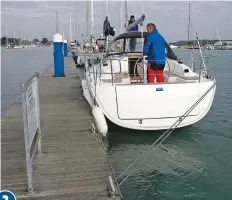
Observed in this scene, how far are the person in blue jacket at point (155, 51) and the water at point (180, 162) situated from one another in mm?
1481

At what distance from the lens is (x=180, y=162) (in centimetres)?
632

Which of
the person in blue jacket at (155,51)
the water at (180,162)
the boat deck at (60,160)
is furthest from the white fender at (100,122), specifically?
Result: the person in blue jacket at (155,51)

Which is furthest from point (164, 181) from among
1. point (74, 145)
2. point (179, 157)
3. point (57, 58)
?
point (57, 58)

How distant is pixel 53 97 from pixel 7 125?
3559mm

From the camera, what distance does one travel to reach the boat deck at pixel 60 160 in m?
4.13

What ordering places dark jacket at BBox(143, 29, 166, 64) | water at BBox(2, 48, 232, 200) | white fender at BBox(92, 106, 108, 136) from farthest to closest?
dark jacket at BBox(143, 29, 166, 64)
white fender at BBox(92, 106, 108, 136)
water at BBox(2, 48, 232, 200)

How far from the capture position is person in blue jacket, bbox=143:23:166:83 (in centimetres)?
765

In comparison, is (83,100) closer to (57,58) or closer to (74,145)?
(74,145)

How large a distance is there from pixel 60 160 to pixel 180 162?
2493 millimetres

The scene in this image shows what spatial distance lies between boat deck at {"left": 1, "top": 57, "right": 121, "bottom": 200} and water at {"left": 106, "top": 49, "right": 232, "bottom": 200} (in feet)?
2.38

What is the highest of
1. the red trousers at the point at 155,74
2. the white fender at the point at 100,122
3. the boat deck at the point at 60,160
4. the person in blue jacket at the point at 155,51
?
the person in blue jacket at the point at 155,51

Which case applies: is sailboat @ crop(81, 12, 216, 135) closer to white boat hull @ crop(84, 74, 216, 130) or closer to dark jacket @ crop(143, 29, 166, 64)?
white boat hull @ crop(84, 74, 216, 130)

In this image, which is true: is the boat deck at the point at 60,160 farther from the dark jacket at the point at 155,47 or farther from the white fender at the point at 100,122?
the dark jacket at the point at 155,47

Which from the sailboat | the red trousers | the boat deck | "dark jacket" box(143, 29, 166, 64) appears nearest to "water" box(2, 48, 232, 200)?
the sailboat
